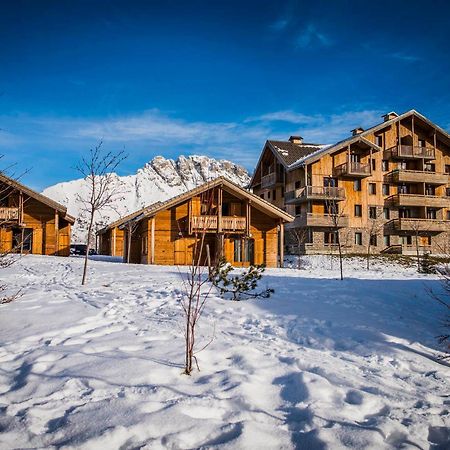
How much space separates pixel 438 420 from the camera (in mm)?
3799

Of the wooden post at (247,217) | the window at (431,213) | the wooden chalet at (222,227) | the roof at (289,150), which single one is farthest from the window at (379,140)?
the wooden post at (247,217)

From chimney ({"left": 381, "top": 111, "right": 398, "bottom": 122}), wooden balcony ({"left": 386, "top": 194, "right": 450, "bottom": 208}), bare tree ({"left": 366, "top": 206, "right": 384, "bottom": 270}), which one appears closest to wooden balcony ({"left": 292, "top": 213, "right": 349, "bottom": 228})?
bare tree ({"left": 366, "top": 206, "right": 384, "bottom": 270})

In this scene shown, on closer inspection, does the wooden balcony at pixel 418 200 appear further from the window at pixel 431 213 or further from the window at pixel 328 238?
the window at pixel 328 238

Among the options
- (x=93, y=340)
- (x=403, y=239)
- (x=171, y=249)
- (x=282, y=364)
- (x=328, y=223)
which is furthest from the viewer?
(x=403, y=239)

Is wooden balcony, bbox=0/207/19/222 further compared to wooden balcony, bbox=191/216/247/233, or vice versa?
wooden balcony, bbox=191/216/247/233

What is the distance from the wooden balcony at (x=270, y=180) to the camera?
121ft

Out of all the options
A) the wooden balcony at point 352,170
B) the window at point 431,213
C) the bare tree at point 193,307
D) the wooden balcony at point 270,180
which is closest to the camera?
the bare tree at point 193,307

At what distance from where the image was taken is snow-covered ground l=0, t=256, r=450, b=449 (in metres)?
3.34

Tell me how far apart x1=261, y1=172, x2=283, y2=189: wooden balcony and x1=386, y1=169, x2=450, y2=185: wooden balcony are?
10.3 meters

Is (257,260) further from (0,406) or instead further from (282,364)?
(0,406)

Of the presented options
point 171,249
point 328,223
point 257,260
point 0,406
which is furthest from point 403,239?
point 0,406

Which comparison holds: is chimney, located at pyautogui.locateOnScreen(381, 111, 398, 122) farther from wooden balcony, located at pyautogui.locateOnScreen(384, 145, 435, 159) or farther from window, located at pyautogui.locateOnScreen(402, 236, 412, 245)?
window, located at pyautogui.locateOnScreen(402, 236, 412, 245)

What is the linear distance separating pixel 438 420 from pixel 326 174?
3117 centimetres

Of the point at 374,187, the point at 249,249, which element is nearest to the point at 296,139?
the point at 374,187
